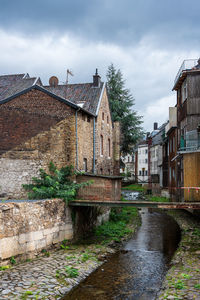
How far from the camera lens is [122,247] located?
1758 centimetres

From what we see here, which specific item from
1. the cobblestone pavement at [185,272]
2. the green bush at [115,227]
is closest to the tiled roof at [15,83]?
the green bush at [115,227]

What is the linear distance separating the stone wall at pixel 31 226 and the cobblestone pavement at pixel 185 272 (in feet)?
18.3

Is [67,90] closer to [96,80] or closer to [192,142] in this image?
[96,80]

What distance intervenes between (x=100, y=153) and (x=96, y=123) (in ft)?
8.39

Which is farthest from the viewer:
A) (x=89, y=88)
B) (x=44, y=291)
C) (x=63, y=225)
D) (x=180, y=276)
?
(x=89, y=88)

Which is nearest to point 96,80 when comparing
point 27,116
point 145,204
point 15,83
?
point 15,83

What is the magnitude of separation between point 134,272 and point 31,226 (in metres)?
4.65

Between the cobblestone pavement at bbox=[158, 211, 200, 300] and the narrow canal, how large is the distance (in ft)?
1.52

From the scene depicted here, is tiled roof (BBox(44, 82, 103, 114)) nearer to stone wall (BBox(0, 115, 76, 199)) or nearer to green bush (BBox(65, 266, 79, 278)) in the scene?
stone wall (BBox(0, 115, 76, 199))

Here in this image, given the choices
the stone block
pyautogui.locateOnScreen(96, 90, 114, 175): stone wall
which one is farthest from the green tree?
the stone block

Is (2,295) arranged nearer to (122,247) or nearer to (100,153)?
(122,247)

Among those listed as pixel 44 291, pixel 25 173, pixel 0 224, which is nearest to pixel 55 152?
pixel 25 173

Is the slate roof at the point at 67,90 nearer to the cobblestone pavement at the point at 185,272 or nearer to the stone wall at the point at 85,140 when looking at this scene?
the stone wall at the point at 85,140

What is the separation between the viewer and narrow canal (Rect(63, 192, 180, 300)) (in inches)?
434
